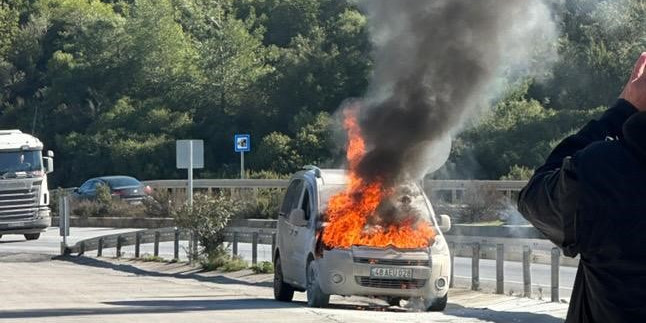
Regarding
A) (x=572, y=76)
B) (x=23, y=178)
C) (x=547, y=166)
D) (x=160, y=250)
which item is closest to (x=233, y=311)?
(x=547, y=166)

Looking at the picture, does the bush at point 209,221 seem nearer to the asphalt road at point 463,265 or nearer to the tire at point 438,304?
the asphalt road at point 463,265

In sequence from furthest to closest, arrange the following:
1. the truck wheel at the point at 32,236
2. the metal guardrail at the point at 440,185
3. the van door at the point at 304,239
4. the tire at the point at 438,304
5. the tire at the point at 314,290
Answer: the truck wheel at the point at 32,236, the metal guardrail at the point at 440,185, the van door at the point at 304,239, the tire at the point at 314,290, the tire at the point at 438,304

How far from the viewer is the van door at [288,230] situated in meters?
17.8

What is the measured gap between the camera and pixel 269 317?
14914mm

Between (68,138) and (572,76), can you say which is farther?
(68,138)

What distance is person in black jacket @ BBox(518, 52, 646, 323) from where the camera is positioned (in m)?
3.10

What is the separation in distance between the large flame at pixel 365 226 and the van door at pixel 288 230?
46.0 inches

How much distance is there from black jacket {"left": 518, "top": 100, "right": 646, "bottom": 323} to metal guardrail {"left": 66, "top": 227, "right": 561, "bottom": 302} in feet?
44.8

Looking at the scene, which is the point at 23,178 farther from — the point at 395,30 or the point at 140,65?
the point at 140,65

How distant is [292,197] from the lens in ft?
61.4

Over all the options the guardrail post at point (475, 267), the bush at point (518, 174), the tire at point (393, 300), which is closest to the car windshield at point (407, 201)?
the tire at point (393, 300)

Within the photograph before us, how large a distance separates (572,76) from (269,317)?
25.9 metres

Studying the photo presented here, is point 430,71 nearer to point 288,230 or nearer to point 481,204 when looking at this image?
point 288,230

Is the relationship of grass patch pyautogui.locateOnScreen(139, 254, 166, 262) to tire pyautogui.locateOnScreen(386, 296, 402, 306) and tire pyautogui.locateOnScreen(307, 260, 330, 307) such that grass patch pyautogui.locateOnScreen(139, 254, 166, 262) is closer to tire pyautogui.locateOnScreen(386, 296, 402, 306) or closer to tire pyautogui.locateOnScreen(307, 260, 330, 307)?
tire pyautogui.locateOnScreen(307, 260, 330, 307)
